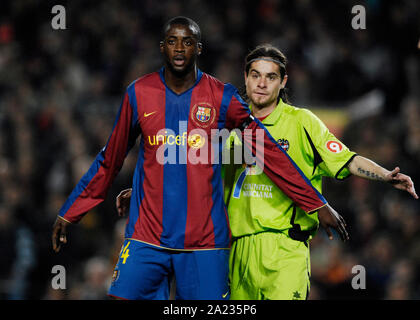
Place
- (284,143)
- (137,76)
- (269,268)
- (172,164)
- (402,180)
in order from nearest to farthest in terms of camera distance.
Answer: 1. (172,164)
2. (402,180)
3. (269,268)
4. (284,143)
5. (137,76)

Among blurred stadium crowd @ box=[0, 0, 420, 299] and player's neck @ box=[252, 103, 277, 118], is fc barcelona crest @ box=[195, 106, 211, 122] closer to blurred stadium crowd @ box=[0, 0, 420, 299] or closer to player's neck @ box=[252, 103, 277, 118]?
player's neck @ box=[252, 103, 277, 118]

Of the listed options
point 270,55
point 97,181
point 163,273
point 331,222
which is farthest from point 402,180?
point 97,181

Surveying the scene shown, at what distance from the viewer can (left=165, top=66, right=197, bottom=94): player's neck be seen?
4.29 meters

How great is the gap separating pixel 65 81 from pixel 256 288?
676 cm

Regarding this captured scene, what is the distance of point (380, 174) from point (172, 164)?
1.32 metres

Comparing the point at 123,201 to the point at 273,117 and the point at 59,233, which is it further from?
the point at 273,117

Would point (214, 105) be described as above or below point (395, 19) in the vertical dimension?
below

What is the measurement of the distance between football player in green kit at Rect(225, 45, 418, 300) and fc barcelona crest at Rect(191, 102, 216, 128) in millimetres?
561

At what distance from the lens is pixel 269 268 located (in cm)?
468

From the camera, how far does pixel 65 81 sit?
10672mm

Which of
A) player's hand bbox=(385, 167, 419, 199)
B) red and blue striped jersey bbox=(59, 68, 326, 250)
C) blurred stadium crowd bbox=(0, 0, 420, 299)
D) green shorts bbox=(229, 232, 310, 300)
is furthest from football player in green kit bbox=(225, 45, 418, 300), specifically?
blurred stadium crowd bbox=(0, 0, 420, 299)
